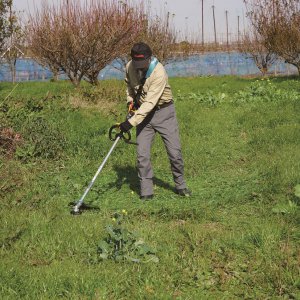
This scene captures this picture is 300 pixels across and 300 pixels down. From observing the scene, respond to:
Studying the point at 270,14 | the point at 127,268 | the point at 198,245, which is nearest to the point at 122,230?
the point at 127,268

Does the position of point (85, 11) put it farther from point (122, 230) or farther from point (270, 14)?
point (122, 230)

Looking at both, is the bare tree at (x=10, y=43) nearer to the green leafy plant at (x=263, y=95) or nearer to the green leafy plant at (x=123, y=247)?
the green leafy plant at (x=263, y=95)

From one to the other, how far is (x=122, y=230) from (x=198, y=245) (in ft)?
2.16

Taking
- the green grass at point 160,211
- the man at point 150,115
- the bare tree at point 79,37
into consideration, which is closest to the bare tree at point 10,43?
the bare tree at point 79,37

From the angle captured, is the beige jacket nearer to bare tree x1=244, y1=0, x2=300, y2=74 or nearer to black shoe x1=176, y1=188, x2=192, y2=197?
black shoe x1=176, y1=188, x2=192, y2=197

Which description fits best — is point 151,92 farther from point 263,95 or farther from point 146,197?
point 263,95

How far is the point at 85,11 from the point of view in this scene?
1388 cm

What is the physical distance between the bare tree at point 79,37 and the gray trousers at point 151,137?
8.35 m

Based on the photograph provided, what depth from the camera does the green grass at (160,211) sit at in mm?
3461

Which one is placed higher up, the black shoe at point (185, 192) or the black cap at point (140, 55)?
the black cap at point (140, 55)

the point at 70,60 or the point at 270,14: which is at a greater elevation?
the point at 270,14

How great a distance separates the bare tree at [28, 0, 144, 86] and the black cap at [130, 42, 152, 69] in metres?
8.51

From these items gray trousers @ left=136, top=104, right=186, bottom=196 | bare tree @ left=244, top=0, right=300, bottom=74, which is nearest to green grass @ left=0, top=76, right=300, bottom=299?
gray trousers @ left=136, top=104, right=186, bottom=196

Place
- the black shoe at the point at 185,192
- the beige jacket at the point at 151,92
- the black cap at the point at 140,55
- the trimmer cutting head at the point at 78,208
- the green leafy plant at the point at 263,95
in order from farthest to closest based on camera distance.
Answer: the green leafy plant at the point at 263,95, the black shoe at the point at 185,192, the beige jacket at the point at 151,92, the black cap at the point at 140,55, the trimmer cutting head at the point at 78,208
